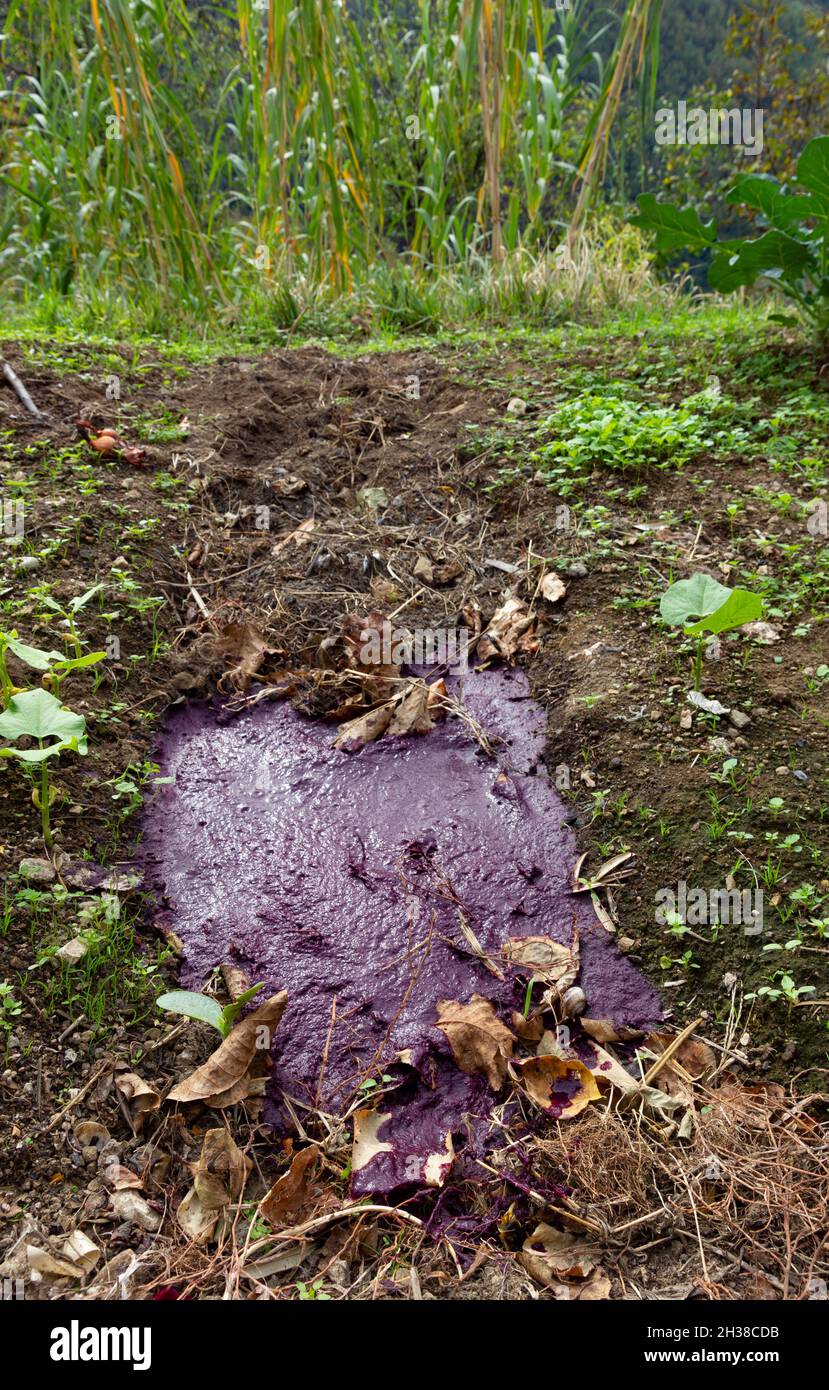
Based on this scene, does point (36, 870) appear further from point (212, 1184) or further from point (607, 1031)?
point (607, 1031)

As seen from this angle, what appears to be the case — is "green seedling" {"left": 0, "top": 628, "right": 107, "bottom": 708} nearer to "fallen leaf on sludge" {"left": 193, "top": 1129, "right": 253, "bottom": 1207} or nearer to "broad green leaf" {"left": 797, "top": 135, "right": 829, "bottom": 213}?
"fallen leaf on sludge" {"left": 193, "top": 1129, "right": 253, "bottom": 1207}

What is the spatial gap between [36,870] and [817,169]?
331 centimetres

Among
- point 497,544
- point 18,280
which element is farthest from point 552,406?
point 18,280

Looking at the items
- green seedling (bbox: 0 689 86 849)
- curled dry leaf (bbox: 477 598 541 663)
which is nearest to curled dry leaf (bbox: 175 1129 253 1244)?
green seedling (bbox: 0 689 86 849)

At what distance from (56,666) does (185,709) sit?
1.75 feet

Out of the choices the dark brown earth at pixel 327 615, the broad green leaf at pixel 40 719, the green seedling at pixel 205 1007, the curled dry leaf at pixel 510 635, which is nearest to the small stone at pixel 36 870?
the dark brown earth at pixel 327 615

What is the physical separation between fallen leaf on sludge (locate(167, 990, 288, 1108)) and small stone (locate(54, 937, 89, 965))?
33 centimetres

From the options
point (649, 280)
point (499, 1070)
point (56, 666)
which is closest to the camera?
point (499, 1070)

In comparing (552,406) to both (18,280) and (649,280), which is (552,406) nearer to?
(649,280)

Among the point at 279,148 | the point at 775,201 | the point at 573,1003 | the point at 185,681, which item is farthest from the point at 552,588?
the point at 279,148

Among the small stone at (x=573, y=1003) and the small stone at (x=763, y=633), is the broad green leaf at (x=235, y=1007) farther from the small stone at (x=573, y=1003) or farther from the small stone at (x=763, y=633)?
the small stone at (x=763, y=633)

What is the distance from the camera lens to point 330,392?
407cm

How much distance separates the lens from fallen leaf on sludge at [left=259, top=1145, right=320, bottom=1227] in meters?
1.44

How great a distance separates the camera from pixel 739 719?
7.18ft
